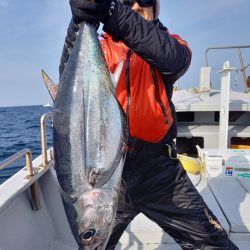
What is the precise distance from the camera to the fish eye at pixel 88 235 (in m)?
1.45

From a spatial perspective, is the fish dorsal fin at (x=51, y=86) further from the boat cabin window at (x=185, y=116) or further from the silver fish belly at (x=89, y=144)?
the boat cabin window at (x=185, y=116)

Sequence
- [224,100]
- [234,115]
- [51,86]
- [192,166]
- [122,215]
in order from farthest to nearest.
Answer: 1. [234,115]
2. [224,100]
3. [192,166]
4. [122,215]
5. [51,86]

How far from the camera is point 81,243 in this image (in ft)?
4.81

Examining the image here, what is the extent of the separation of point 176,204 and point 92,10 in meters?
1.36

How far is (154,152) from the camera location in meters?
2.00

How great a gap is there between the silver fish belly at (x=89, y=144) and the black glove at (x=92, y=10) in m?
0.09

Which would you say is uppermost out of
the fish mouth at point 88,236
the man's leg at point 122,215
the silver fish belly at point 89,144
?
the silver fish belly at point 89,144

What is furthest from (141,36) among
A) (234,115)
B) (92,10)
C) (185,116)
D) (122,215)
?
(234,115)

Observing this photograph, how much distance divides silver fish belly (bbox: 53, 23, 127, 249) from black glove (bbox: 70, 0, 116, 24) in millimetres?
86

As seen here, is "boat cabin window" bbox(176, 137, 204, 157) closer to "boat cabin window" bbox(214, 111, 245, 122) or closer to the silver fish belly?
"boat cabin window" bbox(214, 111, 245, 122)

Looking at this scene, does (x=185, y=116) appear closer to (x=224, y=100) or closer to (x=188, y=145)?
(x=188, y=145)

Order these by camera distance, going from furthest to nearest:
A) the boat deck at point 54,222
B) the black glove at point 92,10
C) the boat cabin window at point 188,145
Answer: the boat cabin window at point 188,145 → the boat deck at point 54,222 → the black glove at point 92,10

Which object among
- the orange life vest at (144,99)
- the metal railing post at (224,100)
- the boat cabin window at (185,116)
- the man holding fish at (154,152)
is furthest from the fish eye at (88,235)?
the boat cabin window at (185,116)

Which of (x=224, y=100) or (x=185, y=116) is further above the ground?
(x=224, y=100)
